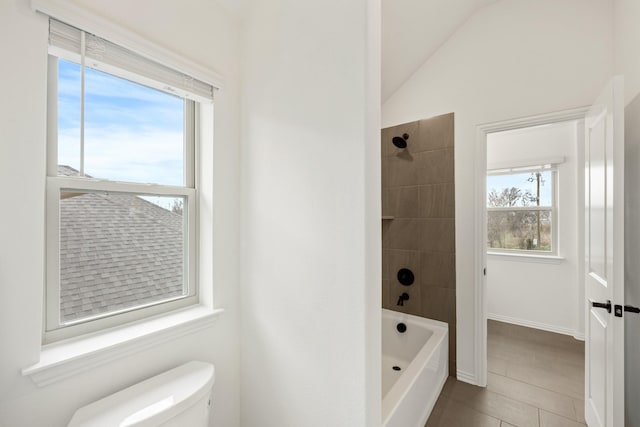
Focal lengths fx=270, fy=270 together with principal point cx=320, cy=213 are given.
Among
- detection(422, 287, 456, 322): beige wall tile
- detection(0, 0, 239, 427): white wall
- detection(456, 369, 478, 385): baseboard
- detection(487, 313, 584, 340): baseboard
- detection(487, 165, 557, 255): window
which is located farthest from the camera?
detection(487, 165, 557, 255): window

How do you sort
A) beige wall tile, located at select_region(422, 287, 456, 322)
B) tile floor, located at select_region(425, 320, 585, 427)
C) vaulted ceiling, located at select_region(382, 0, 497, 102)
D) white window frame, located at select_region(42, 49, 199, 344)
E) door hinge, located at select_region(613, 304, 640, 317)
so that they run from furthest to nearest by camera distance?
1. beige wall tile, located at select_region(422, 287, 456, 322)
2. vaulted ceiling, located at select_region(382, 0, 497, 102)
3. tile floor, located at select_region(425, 320, 585, 427)
4. door hinge, located at select_region(613, 304, 640, 317)
5. white window frame, located at select_region(42, 49, 199, 344)

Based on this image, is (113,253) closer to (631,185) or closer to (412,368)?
(412,368)

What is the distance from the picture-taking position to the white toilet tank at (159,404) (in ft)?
3.00

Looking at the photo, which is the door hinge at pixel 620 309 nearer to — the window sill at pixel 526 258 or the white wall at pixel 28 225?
the white wall at pixel 28 225

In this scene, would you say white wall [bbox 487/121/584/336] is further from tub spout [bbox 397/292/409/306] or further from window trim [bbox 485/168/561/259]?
tub spout [bbox 397/292/409/306]

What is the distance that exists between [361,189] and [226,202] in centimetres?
78

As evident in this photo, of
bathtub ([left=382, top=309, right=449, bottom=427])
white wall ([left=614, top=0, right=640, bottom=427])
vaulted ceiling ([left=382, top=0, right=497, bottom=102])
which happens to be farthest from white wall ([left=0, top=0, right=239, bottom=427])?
white wall ([left=614, top=0, right=640, bottom=427])

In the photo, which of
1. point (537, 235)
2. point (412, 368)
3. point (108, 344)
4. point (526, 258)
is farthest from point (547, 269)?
point (108, 344)

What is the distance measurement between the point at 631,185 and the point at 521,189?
7.40 feet

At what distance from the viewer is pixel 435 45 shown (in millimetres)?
2418

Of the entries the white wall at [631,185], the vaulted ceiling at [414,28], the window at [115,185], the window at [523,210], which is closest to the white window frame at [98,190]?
the window at [115,185]

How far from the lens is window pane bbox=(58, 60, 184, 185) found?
1.06m

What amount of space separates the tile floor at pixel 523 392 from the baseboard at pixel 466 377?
0.14ft

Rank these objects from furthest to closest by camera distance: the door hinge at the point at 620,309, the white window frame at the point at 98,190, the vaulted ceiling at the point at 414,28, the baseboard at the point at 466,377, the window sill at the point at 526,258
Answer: the window sill at the point at 526,258 → the baseboard at the point at 466,377 → the vaulted ceiling at the point at 414,28 → the door hinge at the point at 620,309 → the white window frame at the point at 98,190
